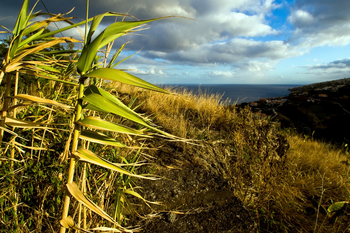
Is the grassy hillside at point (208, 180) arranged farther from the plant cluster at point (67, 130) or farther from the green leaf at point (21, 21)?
the green leaf at point (21, 21)

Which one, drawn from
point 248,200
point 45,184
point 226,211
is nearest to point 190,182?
point 226,211

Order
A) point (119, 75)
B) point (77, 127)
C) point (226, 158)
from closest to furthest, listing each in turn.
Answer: point (119, 75)
point (77, 127)
point (226, 158)

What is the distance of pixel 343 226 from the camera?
1799mm

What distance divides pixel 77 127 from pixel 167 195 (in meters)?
1.33

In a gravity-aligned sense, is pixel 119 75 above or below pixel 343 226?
above

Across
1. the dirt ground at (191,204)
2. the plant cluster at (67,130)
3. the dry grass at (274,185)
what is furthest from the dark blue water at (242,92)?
the plant cluster at (67,130)

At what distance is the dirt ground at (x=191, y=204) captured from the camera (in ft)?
4.66

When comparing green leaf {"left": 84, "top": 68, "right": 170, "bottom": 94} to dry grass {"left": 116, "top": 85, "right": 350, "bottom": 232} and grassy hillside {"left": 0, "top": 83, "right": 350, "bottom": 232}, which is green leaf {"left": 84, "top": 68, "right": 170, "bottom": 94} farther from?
dry grass {"left": 116, "top": 85, "right": 350, "bottom": 232}

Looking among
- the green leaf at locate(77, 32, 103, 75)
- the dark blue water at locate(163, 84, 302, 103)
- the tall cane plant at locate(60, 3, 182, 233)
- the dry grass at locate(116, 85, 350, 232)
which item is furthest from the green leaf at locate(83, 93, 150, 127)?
the dark blue water at locate(163, 84, 302, 103)

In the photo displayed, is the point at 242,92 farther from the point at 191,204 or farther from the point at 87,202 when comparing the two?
the point at 87,202

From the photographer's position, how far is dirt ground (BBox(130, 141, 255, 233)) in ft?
4.66

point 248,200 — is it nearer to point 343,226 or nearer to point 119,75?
point 343,226

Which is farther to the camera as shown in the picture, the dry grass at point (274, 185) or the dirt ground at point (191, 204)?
the dry grass at point (274, 185)

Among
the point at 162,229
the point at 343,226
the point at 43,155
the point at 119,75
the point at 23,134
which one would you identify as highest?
the point at 119,75
